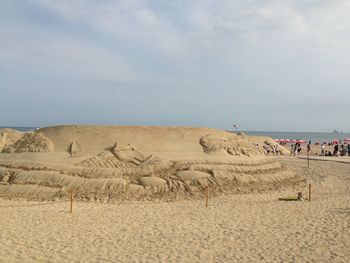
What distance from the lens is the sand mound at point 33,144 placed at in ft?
48.4

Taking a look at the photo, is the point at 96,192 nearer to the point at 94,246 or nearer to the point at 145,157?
the point at 145,157

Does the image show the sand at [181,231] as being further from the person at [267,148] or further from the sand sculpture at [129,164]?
the person at [267,148]

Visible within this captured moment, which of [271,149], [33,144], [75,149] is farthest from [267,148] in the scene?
[33,144]

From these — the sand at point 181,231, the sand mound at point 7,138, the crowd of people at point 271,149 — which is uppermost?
the sand mound at point 7,138

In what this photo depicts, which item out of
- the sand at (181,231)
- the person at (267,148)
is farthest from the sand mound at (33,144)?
the person at (267,148)

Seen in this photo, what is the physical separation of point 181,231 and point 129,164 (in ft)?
17.0

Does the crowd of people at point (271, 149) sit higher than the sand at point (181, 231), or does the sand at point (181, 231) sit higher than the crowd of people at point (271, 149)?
the crowd of people at point (271, 149)

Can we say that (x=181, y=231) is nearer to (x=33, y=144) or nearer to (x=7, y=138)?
(x=33, y=144)

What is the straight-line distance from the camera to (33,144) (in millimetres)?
14969

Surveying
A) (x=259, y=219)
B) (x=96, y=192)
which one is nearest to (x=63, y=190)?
(x=96, y=192)

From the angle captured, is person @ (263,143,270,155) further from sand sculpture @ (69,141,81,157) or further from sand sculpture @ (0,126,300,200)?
sand sculpture @ (69,141,81,157)

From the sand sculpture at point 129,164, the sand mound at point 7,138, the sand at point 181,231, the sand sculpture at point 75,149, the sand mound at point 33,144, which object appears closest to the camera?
the sand at point 181,231

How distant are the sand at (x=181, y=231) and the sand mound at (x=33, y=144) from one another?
265cm

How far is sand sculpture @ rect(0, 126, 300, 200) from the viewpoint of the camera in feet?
43.4
